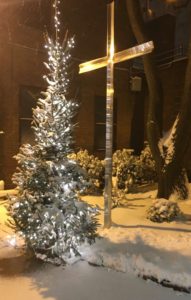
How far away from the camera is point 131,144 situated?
15844mm

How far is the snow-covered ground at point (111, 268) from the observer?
5.05 meters

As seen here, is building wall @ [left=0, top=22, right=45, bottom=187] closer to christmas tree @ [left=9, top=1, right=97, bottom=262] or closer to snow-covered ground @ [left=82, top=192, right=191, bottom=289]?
snow-covered ground @ [left=82, top=192, right=191, bottom=289]

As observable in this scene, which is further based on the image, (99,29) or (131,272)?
(99,29)

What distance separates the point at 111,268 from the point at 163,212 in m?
2.49

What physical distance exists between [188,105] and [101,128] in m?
6.14

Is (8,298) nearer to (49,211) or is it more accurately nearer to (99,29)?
(49,211)

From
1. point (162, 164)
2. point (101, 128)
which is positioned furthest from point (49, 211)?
point (101, 128)

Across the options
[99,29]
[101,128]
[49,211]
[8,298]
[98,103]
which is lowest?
[8,298]

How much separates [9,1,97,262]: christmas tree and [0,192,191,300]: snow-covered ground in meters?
0.36

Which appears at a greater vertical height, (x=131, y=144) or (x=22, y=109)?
(x=22, y=109)

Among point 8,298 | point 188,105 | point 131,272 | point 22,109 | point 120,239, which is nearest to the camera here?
point 8,298

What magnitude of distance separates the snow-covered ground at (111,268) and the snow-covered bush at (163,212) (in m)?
0.50

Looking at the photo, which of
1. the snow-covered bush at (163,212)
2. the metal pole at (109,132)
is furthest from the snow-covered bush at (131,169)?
the metal pole at (109,132)

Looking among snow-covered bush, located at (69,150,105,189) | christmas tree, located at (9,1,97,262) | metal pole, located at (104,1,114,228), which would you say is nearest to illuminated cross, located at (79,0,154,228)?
metal pole, located at (104,1,114,228)
